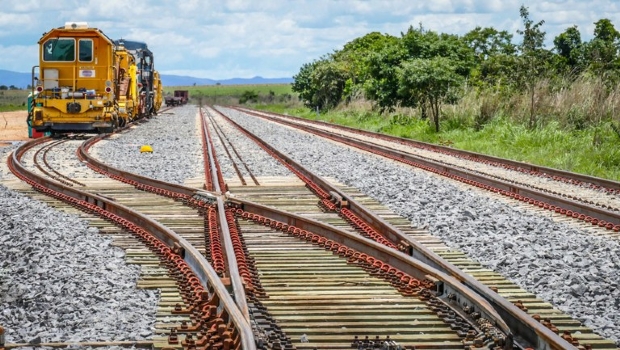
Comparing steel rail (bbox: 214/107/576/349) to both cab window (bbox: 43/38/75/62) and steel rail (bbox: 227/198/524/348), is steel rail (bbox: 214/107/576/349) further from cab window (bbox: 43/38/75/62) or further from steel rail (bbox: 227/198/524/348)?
cab window (bbox: 43/38/75/62)

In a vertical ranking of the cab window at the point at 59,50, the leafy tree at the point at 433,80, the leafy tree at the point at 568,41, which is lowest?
the leafy tree at the point at 433,80

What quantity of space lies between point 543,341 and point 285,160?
13.5 metres

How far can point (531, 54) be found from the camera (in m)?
26.5

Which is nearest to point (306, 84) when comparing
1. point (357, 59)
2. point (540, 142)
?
point (357, 59)

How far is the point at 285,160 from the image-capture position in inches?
725

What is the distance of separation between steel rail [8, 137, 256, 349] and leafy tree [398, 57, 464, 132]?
16.2 m

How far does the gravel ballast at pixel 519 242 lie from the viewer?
21.9 feet

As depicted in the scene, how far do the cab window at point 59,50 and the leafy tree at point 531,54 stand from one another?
44.5ft

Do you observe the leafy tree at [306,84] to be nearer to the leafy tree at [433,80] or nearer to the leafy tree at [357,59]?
the leafy tree at [357,59]

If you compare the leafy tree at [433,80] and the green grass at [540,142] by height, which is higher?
the leafy tree at [433,80]

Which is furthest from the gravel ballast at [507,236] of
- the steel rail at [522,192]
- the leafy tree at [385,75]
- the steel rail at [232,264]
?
the leafy tree at [385,75]

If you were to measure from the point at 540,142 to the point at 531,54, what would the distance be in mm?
6058

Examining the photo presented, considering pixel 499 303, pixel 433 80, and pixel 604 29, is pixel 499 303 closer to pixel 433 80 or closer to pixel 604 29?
pixel 433 80

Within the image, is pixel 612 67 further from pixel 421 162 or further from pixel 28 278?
pixel 28 278
